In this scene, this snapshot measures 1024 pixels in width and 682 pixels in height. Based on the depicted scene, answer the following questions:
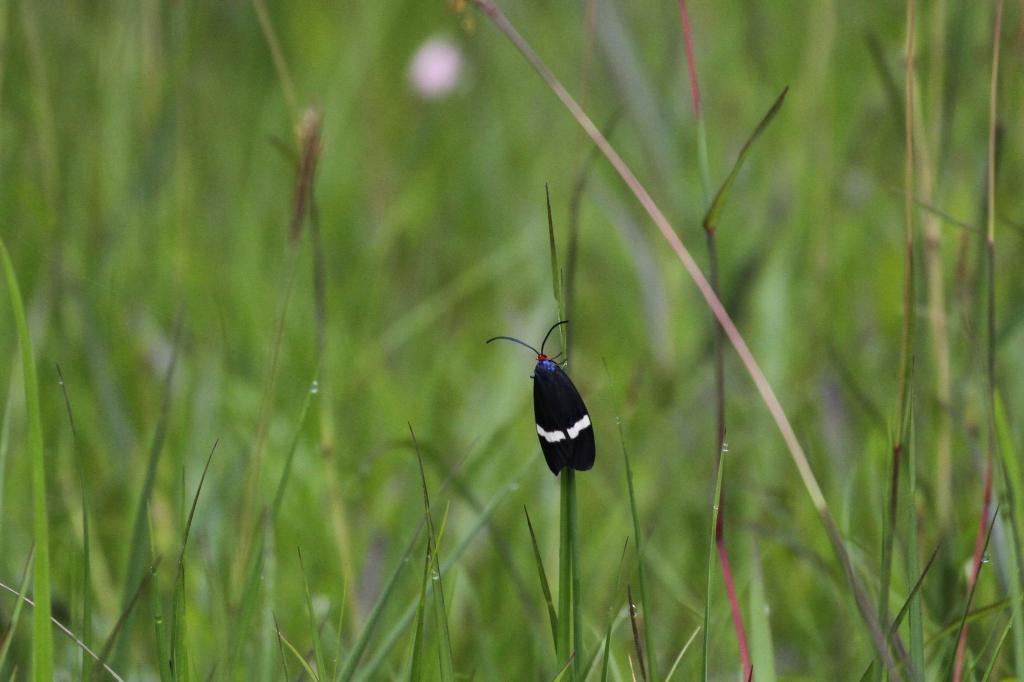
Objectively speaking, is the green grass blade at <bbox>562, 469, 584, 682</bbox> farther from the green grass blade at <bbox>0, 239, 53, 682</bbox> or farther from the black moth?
the green grass blade at <bbox>0, 239, 53, 682</bbox>

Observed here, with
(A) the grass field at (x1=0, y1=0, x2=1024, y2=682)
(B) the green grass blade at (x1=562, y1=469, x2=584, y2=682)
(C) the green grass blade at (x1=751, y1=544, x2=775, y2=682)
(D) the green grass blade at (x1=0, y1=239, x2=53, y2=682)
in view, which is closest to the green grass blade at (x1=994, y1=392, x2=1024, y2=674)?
(A) the grass field at (x1=0, y1=0, x2=1024, y2=682)

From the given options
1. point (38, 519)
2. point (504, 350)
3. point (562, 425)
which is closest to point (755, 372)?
point (562, 425)

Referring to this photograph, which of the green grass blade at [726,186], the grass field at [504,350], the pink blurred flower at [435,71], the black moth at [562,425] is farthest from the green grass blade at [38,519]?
the pink blurred flower at [435,71]

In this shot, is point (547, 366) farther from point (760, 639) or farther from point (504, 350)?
point (504, 350)

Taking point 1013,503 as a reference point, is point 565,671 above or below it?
below

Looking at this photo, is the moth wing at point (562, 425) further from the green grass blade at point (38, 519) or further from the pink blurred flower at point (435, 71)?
the pink blurred flower at point (435, 71)

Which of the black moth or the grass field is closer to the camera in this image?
the black moth

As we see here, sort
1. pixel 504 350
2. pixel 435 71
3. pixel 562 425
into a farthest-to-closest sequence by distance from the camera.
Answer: pixel 435 71
pixel 504 350
pixel 562 425
